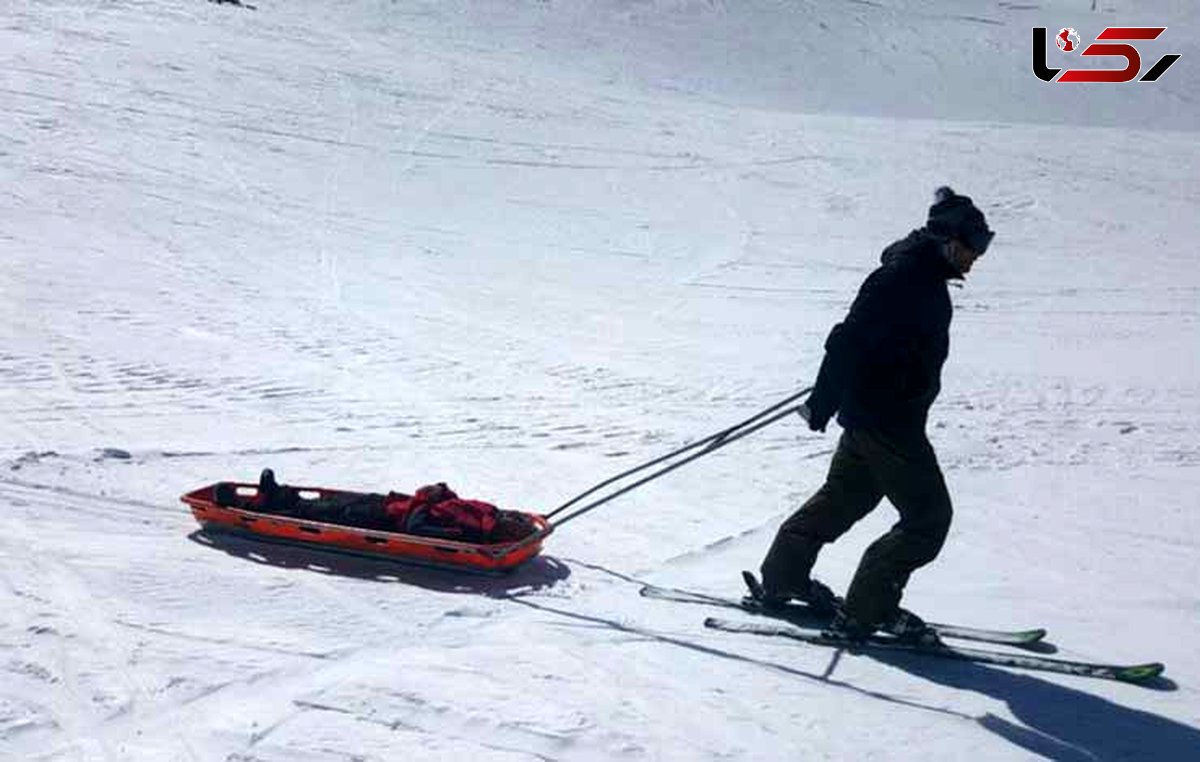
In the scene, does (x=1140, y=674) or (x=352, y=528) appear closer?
(x=1140, y=674)

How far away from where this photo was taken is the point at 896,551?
5.74 m

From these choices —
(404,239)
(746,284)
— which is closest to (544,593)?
(746,284)

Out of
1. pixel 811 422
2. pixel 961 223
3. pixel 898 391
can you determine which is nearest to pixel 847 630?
pixel 811 422

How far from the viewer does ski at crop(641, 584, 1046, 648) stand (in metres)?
6.03

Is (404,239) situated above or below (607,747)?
above

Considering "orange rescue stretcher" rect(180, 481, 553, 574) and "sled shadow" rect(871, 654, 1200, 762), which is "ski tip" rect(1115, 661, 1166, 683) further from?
"orange rescue stretcher" rect(180, 481, 553, 574)

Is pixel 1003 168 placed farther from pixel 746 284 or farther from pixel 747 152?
pixel 746 284

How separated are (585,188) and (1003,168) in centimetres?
682

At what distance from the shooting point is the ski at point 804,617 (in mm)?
6031

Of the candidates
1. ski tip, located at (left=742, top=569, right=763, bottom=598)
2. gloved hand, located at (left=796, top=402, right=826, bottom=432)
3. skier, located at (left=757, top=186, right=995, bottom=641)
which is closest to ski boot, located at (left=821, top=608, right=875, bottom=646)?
Result: skier, located at (left=757, top=186, right=995, bottom=641)

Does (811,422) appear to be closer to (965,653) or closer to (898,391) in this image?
(898,391)

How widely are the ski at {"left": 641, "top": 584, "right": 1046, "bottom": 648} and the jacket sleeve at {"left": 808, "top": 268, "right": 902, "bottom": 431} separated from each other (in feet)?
2.88

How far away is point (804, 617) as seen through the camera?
20.6 feet

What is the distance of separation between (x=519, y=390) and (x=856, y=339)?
18.5 ft
